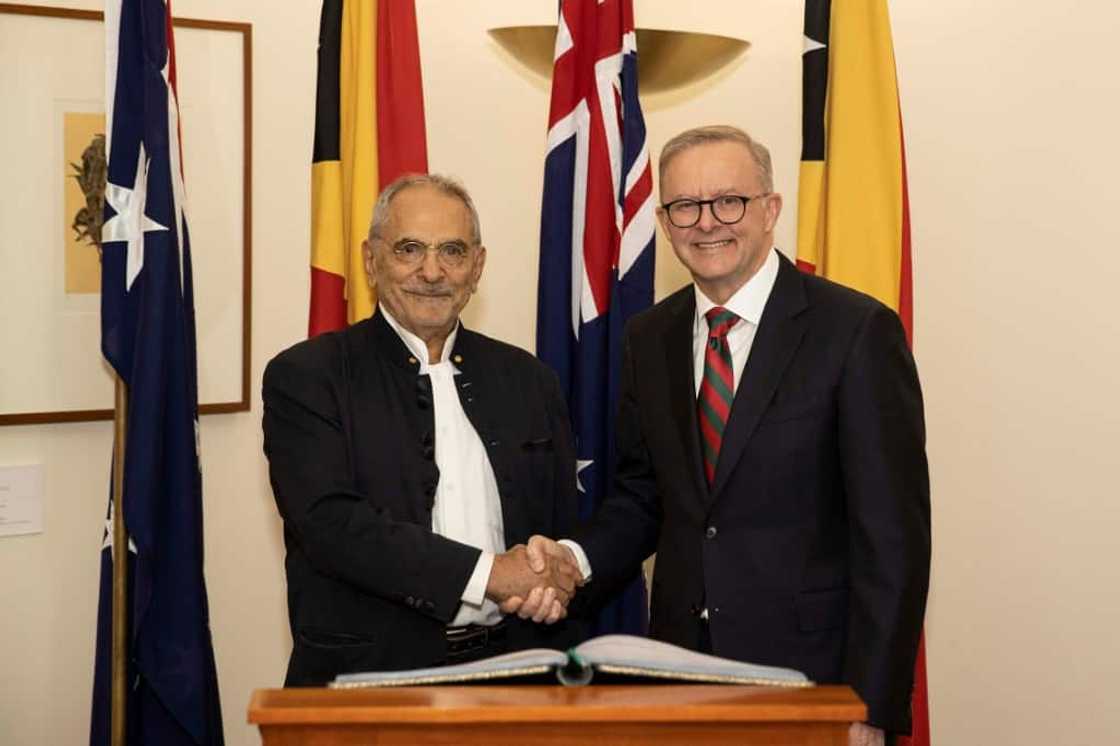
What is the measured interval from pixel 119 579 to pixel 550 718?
1.83 meters

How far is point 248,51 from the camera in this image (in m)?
3.31

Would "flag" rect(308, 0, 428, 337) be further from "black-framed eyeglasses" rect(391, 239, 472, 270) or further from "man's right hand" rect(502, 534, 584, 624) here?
"man's right hand" rect(502, 534, 584, 624)

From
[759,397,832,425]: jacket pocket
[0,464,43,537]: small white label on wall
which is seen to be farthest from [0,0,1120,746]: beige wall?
[759,397,832,425]: jacket pocket

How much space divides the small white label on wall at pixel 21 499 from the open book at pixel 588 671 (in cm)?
199

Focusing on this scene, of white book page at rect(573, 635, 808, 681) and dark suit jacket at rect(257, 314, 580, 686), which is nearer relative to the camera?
white book page at rect(573, 635, 808, 681)

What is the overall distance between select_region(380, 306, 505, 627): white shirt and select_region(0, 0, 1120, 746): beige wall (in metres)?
1.05

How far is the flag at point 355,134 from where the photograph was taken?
308 centimetres

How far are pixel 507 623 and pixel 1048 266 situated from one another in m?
2.14

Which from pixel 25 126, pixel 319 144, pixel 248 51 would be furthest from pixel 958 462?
pixel 25 126

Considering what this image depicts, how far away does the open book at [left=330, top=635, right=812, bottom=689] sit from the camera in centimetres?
144

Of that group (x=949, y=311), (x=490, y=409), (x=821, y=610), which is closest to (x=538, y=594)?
(x=490, y=409)

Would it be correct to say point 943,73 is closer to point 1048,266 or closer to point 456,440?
point 1048,266

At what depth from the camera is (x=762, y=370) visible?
2.25 m

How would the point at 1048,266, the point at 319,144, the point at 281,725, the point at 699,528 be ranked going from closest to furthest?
the point at 281,725 → the point at 699,528 → the point at 319,144 → the point at 1048,266
